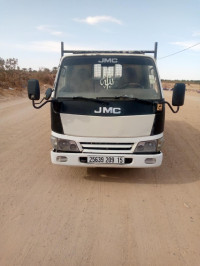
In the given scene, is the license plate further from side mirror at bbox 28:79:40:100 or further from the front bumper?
side mirror at bbox 28:79:40:100

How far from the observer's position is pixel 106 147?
4383 mm

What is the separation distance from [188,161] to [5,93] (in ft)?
57.9

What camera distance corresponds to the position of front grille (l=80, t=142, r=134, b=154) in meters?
4.38

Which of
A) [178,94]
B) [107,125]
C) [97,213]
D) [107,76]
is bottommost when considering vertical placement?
[97,213]

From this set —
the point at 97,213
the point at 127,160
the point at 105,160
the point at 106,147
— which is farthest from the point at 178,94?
the point at 97,213

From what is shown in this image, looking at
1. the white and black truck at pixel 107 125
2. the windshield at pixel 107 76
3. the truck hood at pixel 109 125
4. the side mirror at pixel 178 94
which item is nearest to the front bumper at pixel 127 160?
the white and black truck at pixel 107 125

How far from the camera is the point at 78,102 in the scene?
4.34 m

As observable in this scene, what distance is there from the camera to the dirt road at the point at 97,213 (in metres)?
2.89

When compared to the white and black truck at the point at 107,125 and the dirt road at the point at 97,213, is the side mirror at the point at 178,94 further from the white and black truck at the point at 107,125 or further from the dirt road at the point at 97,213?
the dirt road at the point at 97,213

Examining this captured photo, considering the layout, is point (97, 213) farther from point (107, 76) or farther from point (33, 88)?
point (107, 76)

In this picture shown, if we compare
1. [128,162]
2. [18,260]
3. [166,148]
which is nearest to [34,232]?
[18,260]

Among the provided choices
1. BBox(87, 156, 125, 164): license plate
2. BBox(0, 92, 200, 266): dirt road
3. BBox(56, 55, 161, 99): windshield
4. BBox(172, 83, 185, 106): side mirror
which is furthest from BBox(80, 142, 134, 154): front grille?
BBox(172, 83, 185, 106): side mirror

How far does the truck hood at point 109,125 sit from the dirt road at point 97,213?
97 centimetres

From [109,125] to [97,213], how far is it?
4.64 feet
